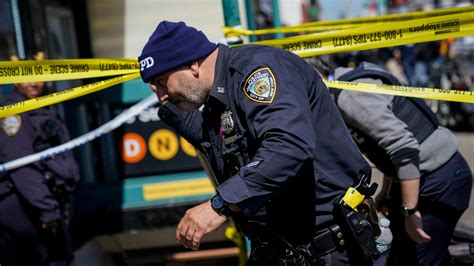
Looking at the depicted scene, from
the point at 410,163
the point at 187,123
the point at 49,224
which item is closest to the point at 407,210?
the point at 410,163

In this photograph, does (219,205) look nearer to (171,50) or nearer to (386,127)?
(171,50)

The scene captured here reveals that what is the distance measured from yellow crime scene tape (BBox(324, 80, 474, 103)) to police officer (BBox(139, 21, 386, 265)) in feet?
1.84

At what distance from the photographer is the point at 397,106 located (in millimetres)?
3273

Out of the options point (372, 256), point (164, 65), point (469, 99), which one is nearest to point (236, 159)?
point (164, 65)

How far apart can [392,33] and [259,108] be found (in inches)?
49.3

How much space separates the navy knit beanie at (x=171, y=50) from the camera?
8.00 ft

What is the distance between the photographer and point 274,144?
224 cm

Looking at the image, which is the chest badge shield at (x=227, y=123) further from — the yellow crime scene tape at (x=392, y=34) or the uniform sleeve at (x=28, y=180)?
the uniform sleeve at (x=28, y=180)

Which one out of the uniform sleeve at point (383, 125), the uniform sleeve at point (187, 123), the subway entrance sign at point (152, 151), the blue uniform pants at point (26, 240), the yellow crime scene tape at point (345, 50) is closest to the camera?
the uniform sleeve at point (187, 123)

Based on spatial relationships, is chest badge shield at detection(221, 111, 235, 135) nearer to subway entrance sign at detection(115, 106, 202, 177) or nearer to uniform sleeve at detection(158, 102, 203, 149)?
uniform sleeve at detection(158, 102, 203, 149)

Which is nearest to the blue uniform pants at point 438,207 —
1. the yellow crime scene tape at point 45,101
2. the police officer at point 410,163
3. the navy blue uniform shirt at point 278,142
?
the police officer at point 410,163

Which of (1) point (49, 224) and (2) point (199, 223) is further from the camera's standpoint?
(1) point (49, 224)

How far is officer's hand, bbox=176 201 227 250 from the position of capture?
2.29 metres

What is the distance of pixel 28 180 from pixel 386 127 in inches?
90.3
